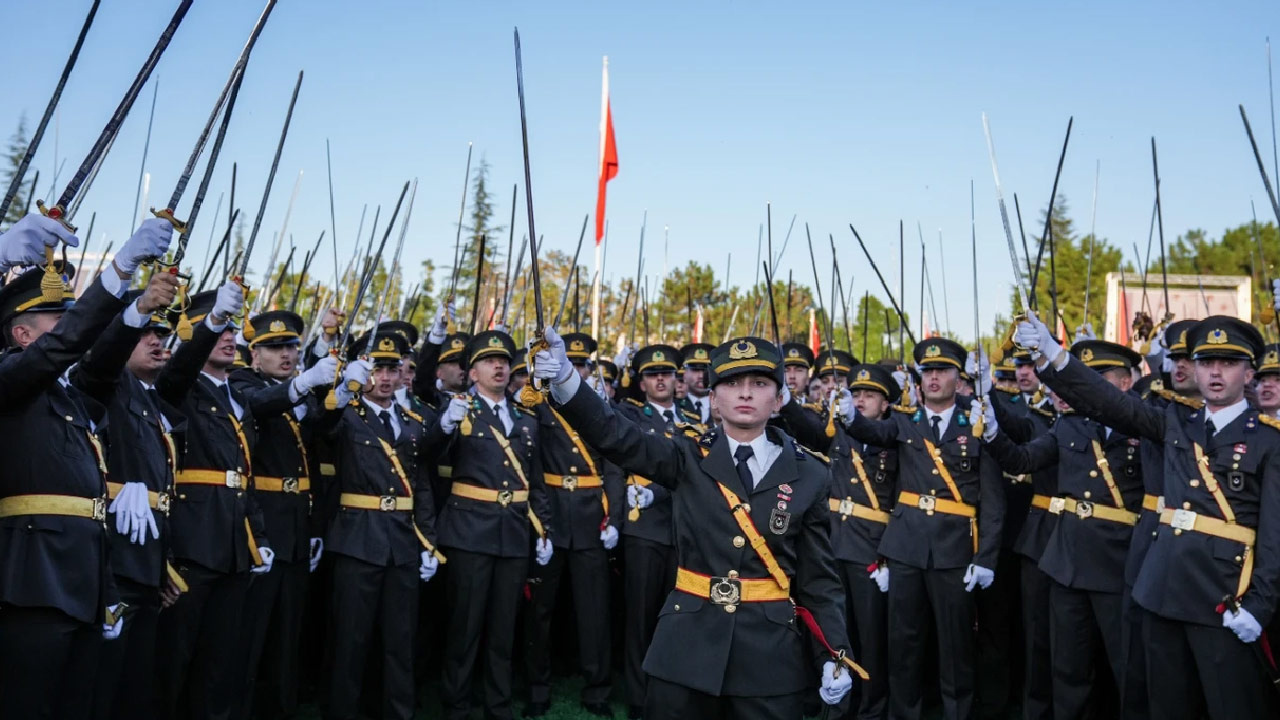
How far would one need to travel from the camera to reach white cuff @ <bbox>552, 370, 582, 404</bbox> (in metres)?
4.01

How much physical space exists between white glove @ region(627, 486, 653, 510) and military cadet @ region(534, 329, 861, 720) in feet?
10.4

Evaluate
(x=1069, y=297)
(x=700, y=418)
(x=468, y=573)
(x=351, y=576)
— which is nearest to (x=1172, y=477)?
(x=700, y=418)

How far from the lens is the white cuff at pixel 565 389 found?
401 centimetres

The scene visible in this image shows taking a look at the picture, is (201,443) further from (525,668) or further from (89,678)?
(525,668)

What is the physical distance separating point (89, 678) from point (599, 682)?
14.4 ft

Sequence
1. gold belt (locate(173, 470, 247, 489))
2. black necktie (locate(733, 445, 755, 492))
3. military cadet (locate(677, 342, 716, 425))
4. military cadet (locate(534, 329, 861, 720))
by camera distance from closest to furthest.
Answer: military cadet (locate(534, 329, 861, 720)), black necktie (locate(733, 445, 755, 492)), gold belt (locate(173, 470, 247, 489)), military cadet (locate(677, 342, 716, 425))

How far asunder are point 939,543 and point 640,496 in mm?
2376

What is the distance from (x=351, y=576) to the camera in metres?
6.90

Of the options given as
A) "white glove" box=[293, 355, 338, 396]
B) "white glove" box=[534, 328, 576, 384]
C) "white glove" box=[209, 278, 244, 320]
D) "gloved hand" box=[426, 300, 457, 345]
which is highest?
"gloved hand" box=[426, 300, 457, 345]

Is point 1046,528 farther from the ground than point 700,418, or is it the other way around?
point 700,418

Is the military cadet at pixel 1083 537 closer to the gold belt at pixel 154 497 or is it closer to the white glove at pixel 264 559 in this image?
the white glove at pixel 264 559

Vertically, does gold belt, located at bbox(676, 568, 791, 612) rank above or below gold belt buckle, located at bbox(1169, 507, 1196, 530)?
below

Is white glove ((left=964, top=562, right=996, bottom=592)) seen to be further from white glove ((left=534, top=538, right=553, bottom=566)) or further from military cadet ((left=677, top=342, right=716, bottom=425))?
white glove ((left=534, top=538, right=553, bottom=566))

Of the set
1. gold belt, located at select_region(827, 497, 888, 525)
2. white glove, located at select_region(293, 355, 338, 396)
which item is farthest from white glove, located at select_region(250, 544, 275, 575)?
gold belt, located at select_region(827, 497, 888, 525)
